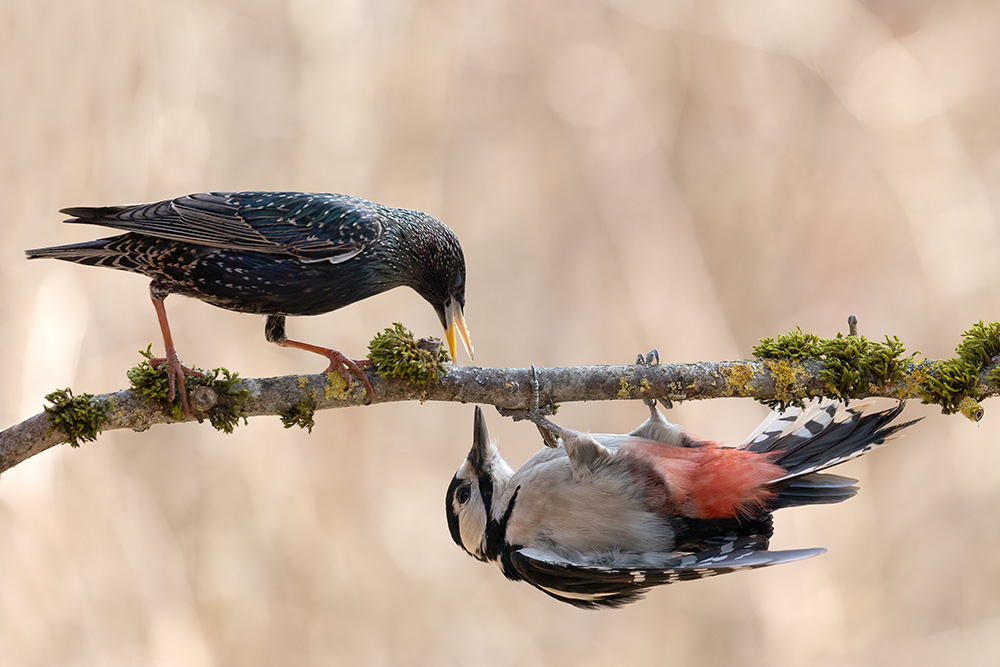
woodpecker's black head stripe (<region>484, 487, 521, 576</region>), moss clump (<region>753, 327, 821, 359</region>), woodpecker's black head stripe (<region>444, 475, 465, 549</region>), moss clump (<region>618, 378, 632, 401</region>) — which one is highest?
moss clump (<region>753, 327, 821, 359</region>)

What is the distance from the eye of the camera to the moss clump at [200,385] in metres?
2.65

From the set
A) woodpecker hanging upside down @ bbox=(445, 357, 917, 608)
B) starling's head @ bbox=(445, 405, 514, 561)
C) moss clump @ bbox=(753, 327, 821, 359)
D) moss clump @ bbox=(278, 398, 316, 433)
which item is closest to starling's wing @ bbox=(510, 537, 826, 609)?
woodpecker hanging upside down @ bbox=(445, 357, 917, 608)

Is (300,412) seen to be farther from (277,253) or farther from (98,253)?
(98,253)

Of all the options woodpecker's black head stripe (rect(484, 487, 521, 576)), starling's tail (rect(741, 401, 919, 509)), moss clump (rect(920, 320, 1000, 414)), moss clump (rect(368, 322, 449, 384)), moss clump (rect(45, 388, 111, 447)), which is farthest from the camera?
woodpecker's black head stripe (rect(484, 487, 521, 576))

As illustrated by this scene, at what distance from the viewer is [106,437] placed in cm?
569

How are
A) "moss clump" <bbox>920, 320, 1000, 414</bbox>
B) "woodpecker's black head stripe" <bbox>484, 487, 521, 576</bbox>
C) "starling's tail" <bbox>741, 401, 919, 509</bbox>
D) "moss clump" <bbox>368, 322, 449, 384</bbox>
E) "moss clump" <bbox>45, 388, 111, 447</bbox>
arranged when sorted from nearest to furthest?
"moss clump" <bbox>45, 388, 111, 447</bbox> → "moss clump" <bbox>368, 322, 449, 384</bbox> → "moss clump" <bbox>920, 320, 1000, 414</bbox> → "starling's tail" <bbox>741, 401, 919, 509</bbox> → "woodpecker's black head stripe" <bbox>484, 487, 521, 576</bbox>

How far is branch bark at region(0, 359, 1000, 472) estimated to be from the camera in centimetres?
266

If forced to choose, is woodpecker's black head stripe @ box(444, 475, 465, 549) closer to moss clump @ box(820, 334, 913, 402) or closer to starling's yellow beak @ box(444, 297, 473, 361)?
starling's yellow beak @ box(444, 297, 473, 361)

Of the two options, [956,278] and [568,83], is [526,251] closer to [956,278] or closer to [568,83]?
[568,83]

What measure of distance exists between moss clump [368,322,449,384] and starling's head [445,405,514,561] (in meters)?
0.51

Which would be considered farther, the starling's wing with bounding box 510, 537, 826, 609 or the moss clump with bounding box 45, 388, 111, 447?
the starling's wing with bounding box 510, 537, 826, 609

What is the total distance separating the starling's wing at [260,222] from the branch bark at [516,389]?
0.39m

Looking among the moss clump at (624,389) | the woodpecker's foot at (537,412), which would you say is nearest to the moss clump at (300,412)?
the woodpecker's foot at (537,412)

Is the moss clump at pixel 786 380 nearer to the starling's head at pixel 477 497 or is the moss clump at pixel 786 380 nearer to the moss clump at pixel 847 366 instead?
the moss clump at pixel 847 366
